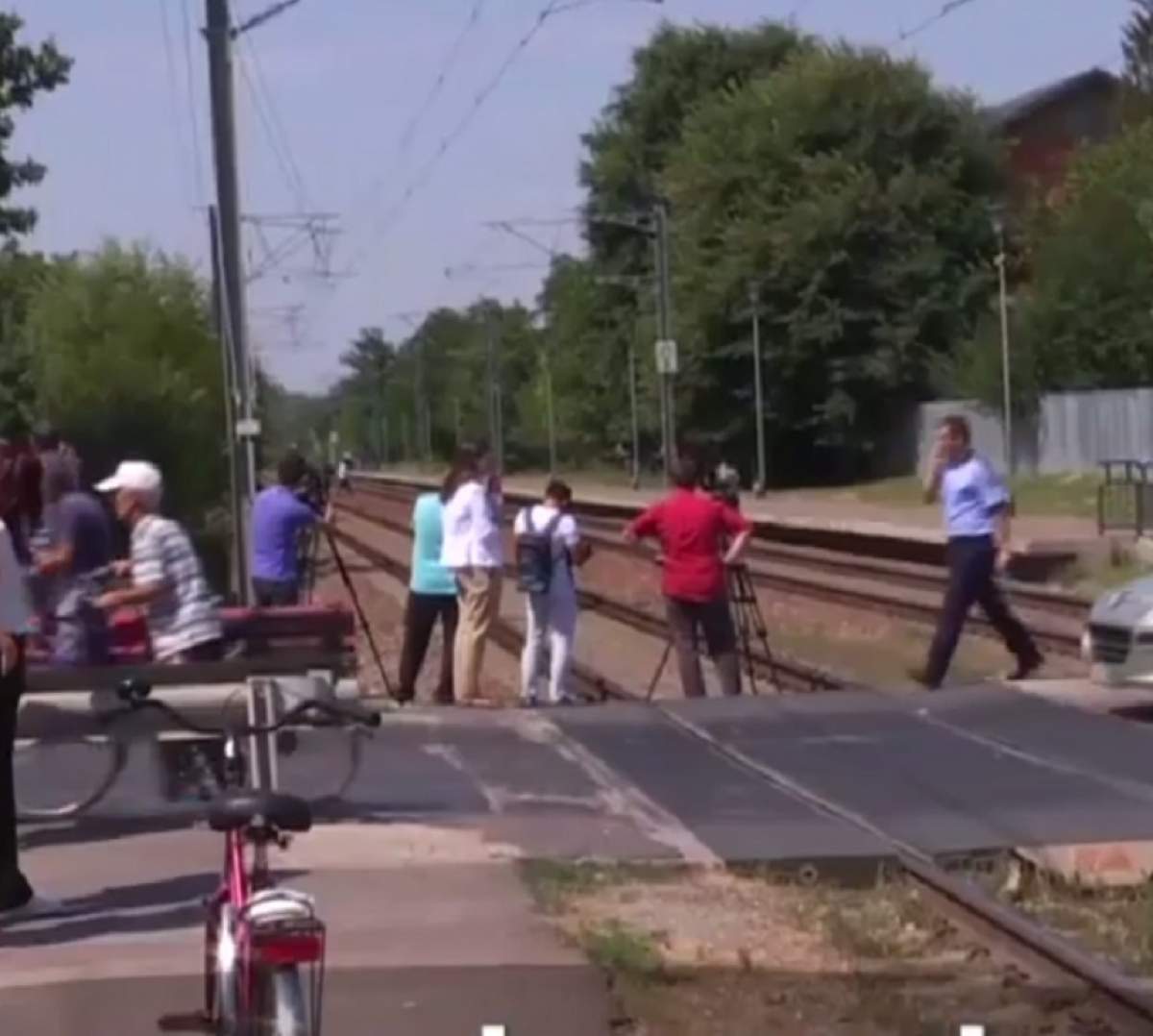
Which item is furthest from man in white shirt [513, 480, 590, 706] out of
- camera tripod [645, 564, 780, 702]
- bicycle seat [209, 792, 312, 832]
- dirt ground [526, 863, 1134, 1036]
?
bicycle seat [209, 792, 312, 832]

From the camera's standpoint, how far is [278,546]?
22.5 m

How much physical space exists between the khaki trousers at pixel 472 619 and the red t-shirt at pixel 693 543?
4.02 ft

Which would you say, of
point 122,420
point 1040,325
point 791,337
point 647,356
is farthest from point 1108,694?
point 647,356

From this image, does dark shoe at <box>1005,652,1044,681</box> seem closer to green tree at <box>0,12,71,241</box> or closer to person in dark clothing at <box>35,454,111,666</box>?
person in dark clothing at <box>35,454,111,666</box>

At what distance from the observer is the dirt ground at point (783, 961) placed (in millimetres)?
10133

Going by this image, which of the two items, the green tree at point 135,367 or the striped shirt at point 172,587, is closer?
the striped shirt at point 172,587

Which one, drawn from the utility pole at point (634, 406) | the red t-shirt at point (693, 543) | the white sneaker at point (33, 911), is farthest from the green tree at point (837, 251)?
the white sneaker at point (33, 911)

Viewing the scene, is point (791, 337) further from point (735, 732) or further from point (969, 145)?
point (735, 732)

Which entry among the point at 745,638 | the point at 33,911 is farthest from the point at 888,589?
the point at 33,911

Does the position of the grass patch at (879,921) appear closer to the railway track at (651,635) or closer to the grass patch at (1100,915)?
the grass patch at (1100,915)

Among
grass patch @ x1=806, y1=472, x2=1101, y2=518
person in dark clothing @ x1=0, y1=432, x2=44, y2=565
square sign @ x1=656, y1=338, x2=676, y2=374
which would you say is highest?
square sign @ x1=656, y1=338, x2=676, y2=374

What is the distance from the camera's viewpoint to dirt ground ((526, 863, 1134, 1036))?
33.2 ft

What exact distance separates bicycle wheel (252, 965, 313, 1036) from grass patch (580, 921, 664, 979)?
11.2 feet

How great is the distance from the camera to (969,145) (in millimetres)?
89688
